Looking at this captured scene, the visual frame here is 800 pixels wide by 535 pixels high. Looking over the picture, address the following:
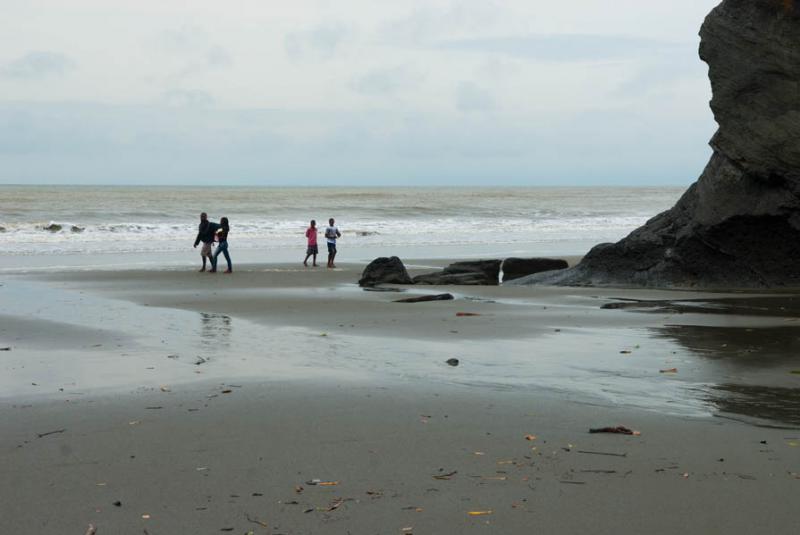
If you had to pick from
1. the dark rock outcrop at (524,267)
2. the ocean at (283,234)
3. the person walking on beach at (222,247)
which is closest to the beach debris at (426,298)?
the dark rock outcrop at (524,267)

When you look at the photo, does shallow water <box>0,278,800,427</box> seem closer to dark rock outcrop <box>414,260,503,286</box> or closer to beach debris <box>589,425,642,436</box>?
beach debris <box>589,425,642,436</box>

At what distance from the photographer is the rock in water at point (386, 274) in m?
18.6

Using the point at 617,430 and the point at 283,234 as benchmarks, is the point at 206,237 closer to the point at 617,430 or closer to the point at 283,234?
the point at 617,430

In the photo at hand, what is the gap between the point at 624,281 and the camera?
1755 centimetres

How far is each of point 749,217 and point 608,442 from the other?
454 inches

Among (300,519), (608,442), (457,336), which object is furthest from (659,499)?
(457,336)

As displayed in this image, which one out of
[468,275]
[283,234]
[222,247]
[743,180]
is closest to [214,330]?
[468,275]

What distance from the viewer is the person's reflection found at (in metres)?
10.2

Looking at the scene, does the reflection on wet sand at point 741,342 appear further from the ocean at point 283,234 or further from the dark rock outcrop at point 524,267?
the ocean at point 283,234

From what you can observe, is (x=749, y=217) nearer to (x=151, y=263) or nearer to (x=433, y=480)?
(x=433, y=480)

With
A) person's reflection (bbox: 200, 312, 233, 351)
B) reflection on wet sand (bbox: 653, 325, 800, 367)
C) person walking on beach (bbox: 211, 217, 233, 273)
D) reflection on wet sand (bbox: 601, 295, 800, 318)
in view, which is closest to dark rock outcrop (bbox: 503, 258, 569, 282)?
reflection on wet sand (bbox: 601, 295, 800, 318)

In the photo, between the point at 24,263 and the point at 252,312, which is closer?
the point at 252,312

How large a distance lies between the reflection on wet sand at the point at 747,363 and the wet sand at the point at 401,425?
3 cm

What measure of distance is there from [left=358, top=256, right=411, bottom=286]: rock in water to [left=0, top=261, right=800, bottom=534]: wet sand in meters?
6.46
